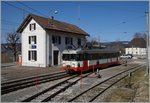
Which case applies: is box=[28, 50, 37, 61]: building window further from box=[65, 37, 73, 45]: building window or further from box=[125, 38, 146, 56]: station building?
box=[125, 38, 146, 56]: station building

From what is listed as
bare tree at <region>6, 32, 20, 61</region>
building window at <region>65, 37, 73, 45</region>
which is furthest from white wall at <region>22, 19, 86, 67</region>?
bare tree at <region>6, 32, 20, 61</region>

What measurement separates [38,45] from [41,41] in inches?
34.4

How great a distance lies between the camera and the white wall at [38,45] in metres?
37.7

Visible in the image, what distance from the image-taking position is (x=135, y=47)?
472 feet

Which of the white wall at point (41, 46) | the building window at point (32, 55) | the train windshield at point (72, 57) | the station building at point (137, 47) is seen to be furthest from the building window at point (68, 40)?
the station building at point (137, 47)

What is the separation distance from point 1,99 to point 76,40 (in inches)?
1302

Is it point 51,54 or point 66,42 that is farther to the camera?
point 66,42

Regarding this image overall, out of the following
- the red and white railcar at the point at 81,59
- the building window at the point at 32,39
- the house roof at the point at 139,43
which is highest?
the house roof at the point at 139,43

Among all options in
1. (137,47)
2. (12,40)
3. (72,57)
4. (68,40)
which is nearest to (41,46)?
(68,40)

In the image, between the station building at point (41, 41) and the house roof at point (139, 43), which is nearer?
the station building at point (41, 41)

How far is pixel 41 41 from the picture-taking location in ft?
125

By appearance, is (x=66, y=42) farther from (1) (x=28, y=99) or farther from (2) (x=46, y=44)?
(1) (x=28, y=99)

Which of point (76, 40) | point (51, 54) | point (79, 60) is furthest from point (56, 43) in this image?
point (79, 60)

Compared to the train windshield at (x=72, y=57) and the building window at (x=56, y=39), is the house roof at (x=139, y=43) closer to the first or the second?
the building window at (x=56, y=39)
